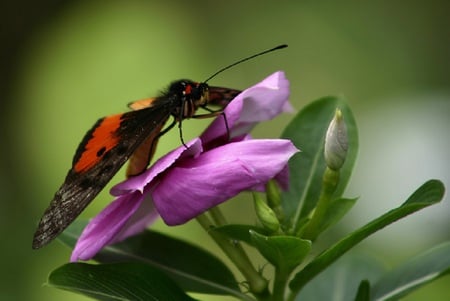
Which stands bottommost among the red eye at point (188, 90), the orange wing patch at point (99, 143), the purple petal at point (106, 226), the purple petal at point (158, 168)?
the purple petal at point (106, 226)

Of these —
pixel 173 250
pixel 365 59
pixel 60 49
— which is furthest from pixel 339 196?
pixel 365 59

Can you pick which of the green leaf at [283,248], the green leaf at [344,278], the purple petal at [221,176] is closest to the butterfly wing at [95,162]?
the purple petal at [221,176]

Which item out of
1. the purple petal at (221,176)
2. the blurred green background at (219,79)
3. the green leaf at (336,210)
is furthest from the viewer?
the blurred green background at (219,79)

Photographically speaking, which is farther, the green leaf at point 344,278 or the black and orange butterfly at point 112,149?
the green leaf at point 344,278

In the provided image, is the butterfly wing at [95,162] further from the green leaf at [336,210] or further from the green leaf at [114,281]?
the green leaf at [336,210]

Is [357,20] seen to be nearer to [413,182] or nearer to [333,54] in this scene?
[333,54]

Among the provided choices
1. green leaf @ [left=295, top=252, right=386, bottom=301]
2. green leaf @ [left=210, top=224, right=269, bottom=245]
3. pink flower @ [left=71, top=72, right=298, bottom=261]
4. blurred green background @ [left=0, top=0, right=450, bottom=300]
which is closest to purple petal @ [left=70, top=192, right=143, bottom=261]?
pink flower @ [left=71, top=72, right=298, bottom=261]

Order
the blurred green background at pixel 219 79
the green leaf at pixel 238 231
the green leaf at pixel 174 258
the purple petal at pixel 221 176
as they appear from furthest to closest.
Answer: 1. the blurred green background at pixel 219 79
2. the green leaf at pixel 174 258
3. the green leaf at pixel 238 231
4. the purple petal at pixel 221 176
